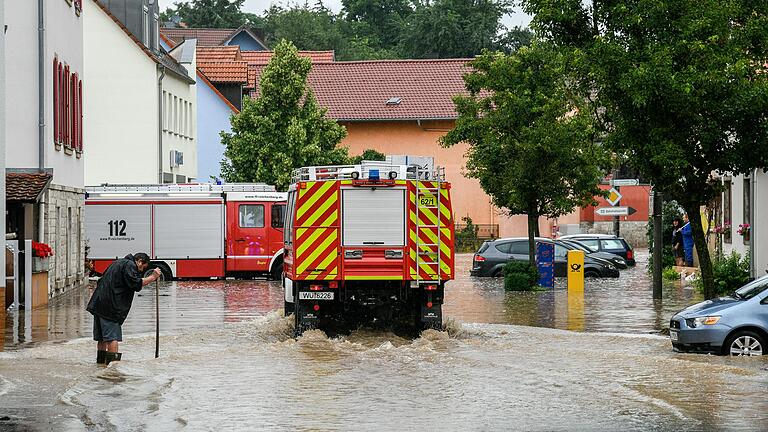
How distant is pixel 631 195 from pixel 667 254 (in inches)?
1203

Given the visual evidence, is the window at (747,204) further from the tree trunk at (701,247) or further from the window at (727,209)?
the tree trunk at (701,247)

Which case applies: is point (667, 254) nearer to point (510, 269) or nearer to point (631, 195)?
point (510, 269)

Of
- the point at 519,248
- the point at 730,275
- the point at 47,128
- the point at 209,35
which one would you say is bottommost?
the point at 730,275

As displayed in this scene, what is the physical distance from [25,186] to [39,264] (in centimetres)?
175

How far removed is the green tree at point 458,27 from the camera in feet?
302

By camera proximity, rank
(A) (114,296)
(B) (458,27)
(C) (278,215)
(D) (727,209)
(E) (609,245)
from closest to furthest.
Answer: (A) (114,296) → (D) (727,209) → (C) (278,215) → (E) (609,245) → (B) (458,27)

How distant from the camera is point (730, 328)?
60.1 ft

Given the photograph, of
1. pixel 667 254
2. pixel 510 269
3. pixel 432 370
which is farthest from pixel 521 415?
pixel 667 254

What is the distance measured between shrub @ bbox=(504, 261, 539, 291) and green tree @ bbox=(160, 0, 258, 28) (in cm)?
7817

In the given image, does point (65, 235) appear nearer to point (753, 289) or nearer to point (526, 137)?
point (526, 137)

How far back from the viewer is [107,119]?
50469 mm

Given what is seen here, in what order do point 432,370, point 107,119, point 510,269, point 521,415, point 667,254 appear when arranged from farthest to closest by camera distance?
point 107,119 < point 667,254 < point 510,269 < point 432,370 < point 521,415

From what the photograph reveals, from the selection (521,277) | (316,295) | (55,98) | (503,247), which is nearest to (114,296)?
(316,295)

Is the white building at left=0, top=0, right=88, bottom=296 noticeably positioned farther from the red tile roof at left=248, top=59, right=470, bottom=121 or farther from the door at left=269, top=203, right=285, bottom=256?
the red tile roof at left=248, top=59, right=470, bottom=121
